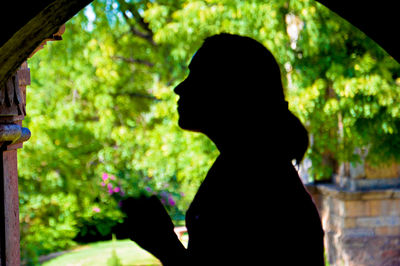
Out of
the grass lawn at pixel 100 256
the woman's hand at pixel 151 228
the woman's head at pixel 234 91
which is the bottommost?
the grass lawn at pixel 100 256

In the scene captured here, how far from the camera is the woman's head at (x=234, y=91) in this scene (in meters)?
1.41

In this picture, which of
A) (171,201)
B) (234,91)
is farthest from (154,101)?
(234,91)

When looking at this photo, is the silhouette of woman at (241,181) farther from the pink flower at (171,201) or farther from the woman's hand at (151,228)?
the pink flower at (171,201)

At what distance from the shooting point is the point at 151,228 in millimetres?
1414

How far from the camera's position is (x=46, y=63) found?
9836mm

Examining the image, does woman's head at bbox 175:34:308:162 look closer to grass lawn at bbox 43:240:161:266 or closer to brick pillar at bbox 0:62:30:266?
brick pillar at bbox 0:62:30:266

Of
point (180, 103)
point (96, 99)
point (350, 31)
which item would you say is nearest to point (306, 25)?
point (350, 31)

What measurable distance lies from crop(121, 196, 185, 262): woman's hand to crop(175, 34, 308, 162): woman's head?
0.24 meters

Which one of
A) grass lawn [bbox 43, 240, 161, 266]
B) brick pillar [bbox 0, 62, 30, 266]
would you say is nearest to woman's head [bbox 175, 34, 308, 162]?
brick pillar [bbox 0, 62, 30, 266]

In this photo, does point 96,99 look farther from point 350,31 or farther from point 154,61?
point 350,31

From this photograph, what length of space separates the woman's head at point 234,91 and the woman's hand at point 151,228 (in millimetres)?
238

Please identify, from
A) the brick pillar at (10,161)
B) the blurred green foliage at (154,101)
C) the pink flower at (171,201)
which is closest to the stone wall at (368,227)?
the blurred green foliage at (154,101)

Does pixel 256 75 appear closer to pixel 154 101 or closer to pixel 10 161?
pixel 10 161

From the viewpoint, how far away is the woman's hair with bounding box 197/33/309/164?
141 centimetres
